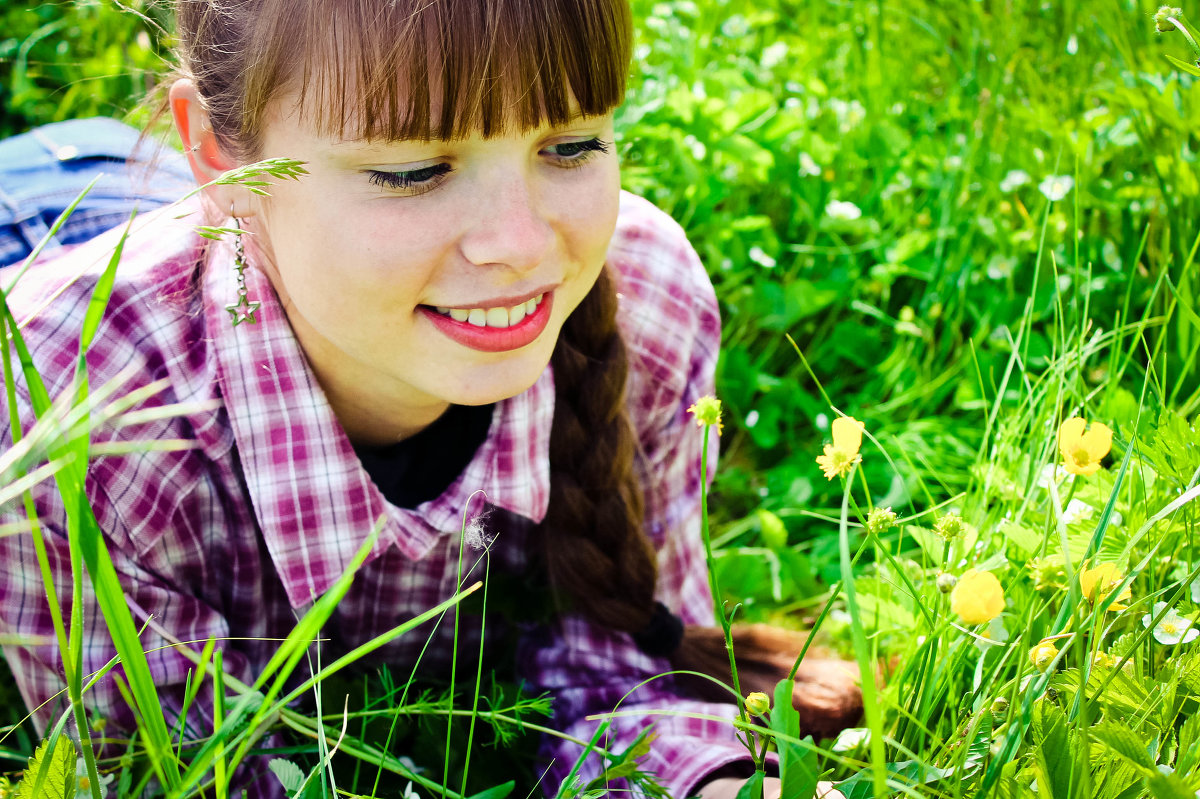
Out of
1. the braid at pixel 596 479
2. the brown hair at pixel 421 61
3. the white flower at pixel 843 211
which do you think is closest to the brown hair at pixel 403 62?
the brown hair at pixel 421 61

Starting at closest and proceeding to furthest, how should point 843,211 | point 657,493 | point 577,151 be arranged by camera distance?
point 577,151 < point 657,493 < point 843,211

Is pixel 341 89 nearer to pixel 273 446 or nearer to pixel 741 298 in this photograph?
pixel 273 446

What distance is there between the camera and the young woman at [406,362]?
1010 millimetres

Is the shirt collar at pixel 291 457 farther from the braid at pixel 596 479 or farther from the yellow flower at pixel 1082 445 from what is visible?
the yellow flower at pixel 1082 445

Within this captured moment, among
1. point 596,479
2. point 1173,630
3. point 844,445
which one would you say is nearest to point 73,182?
point 596,479

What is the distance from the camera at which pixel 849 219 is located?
6.96 feet

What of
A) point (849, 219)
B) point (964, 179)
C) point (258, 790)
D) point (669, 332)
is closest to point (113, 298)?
point (258, 790)

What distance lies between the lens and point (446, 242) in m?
1.04

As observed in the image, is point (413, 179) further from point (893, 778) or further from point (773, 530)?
point (773, 530)

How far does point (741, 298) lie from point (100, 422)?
64.6 inches

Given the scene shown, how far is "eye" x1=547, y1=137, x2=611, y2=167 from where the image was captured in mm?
1107

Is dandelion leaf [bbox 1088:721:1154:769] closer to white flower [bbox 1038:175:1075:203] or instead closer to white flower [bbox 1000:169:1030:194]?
white flower [bbox 1038:175:1075:203]

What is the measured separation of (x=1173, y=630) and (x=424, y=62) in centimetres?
85

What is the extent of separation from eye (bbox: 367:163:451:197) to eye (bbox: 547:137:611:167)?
5.3 inches
